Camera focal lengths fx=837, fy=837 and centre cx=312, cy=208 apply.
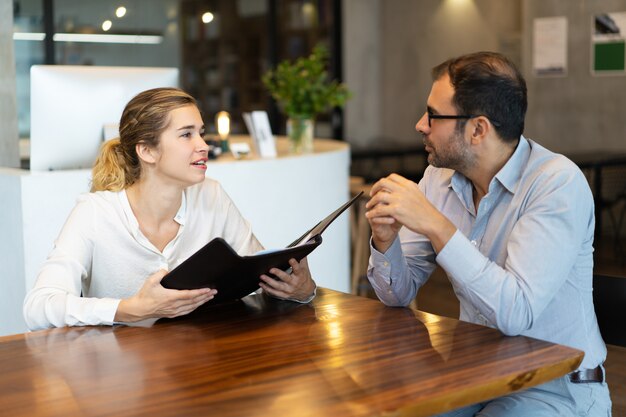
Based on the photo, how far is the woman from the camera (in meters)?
2.14

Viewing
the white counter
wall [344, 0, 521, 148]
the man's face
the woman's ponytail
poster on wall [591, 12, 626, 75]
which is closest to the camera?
the man's face

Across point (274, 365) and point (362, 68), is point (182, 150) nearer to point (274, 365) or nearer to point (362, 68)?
point (274, 365)

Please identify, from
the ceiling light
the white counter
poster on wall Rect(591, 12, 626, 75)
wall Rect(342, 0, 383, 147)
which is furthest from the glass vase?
wall Rect(342, 0, 383, 147)

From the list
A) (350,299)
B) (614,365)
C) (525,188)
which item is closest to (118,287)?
(350,299)

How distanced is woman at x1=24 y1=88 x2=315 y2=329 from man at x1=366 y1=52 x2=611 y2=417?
38 cm

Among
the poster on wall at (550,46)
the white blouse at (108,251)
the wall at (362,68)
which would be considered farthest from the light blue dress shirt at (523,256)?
the wall at (362,68)

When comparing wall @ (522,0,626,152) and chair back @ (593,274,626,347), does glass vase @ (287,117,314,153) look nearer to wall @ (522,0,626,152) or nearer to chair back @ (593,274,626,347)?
chair back @ (593,274,626,347)

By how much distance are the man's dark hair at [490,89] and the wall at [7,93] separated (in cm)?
256

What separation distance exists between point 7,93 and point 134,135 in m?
1.76

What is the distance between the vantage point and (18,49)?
748cm

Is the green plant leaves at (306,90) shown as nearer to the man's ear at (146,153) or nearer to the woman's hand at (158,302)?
the man's ear at (146,153)

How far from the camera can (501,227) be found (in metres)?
1.97

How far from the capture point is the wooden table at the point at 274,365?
4.59 feet

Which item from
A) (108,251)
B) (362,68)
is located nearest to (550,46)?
(362,68)
